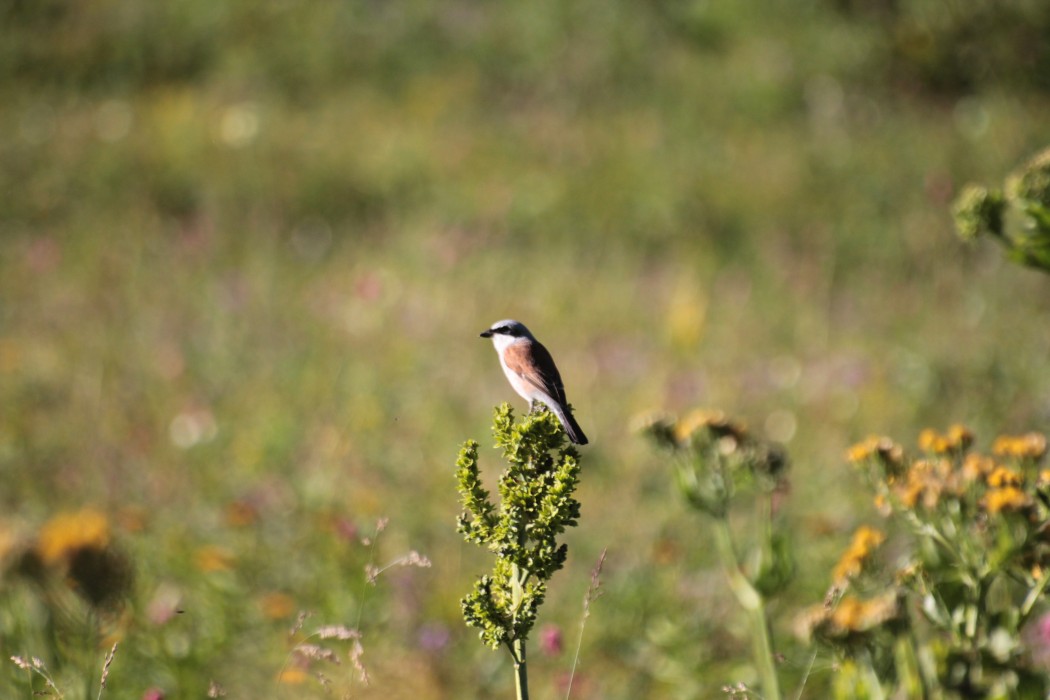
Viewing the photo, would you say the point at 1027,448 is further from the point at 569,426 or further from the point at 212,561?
the point at 212,561

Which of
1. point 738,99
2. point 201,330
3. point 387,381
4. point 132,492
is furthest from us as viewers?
point 738,99

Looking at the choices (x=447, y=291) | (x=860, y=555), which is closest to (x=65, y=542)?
(x=860, y=555)

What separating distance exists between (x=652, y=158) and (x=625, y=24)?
10.7 ft

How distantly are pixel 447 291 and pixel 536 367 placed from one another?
4908 millimetres

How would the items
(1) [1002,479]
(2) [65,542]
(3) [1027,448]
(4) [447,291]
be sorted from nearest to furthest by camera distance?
(1) [1002,479] < (3) [1027,448] < (2) [65,542] < (4) [447,291]

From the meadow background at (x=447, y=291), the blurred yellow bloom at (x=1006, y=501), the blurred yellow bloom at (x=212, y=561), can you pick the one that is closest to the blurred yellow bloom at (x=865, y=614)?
the blurred yellow bloom at (x=1006, y=501)

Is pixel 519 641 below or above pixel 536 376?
below

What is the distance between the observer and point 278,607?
3098 millimetres

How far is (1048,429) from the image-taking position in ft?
14.7

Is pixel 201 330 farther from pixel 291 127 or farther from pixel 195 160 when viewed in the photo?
pixel 291 127

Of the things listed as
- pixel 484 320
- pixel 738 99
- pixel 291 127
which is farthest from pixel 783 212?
pixel 291 127

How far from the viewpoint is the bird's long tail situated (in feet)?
4.48

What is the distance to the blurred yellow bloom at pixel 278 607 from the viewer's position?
3079 mm

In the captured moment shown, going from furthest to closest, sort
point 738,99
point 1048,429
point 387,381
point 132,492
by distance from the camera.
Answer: point 738,99 < point 387,381 < point 1048,429 < point 132,492
